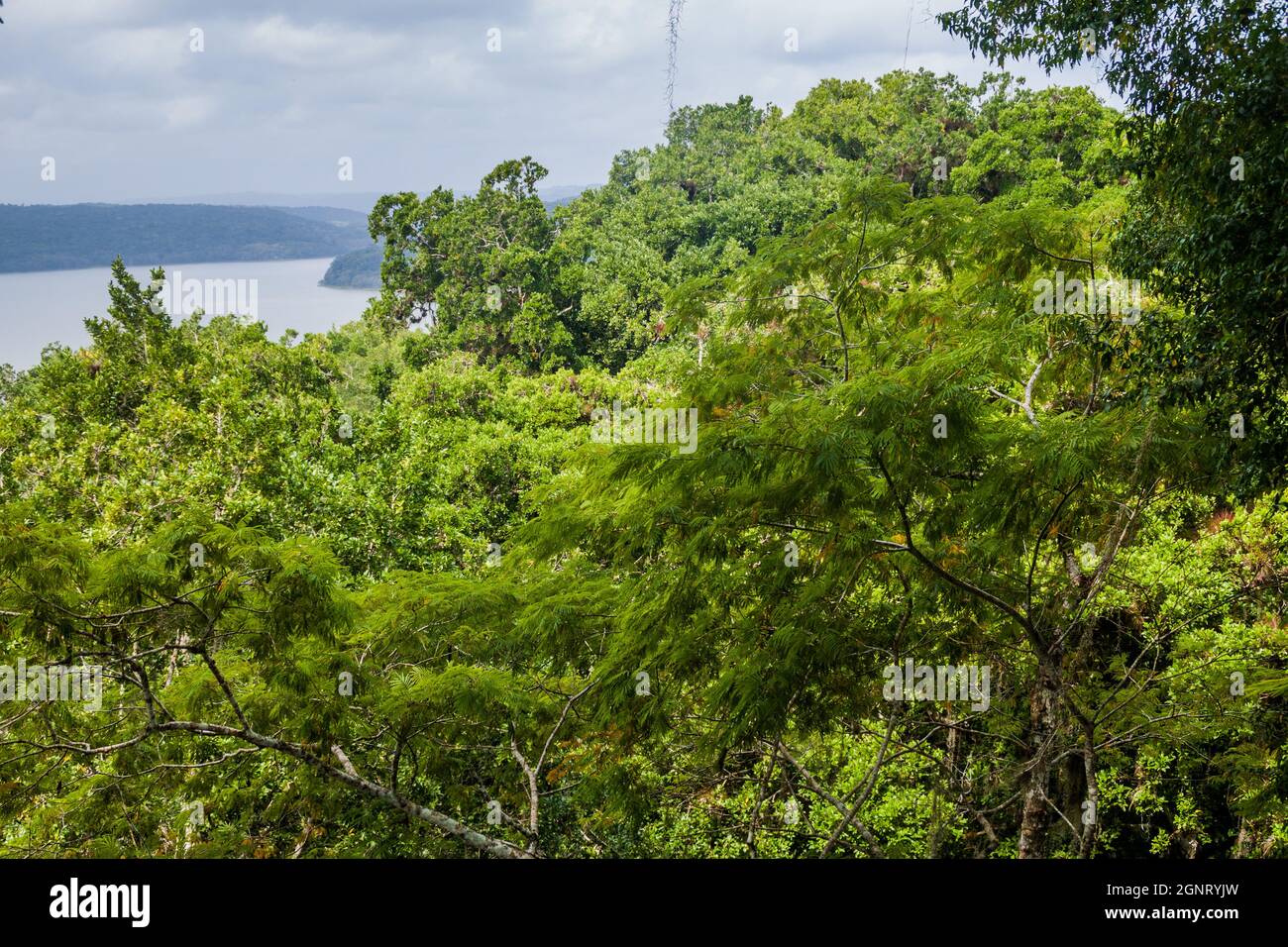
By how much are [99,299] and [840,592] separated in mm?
83107

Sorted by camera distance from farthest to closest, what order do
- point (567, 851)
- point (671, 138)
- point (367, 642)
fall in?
point (671, 138), point (567, 851), point (367, 642)

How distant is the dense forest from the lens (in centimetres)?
479

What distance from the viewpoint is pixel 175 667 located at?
30.5 feet

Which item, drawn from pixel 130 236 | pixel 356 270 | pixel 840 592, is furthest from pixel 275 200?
pixel 840 592

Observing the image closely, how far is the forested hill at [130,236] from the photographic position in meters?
73.1

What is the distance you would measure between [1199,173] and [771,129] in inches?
2093

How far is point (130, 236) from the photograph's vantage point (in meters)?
75.6

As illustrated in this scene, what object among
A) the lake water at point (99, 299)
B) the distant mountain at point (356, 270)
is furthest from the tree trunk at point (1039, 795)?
the distant mountain at point (356, 270)

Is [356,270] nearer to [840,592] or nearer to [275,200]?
[275,200]

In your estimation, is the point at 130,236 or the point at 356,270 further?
the point at 356,270

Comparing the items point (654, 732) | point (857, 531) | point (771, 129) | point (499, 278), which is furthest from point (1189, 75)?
point (771, 129)

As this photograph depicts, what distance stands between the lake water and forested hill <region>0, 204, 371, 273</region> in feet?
4.13

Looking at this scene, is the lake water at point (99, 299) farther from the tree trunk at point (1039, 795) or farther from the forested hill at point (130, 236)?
the tree trunk at point (1039, 795)

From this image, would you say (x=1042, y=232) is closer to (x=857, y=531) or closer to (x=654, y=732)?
(x=857, y=531)
